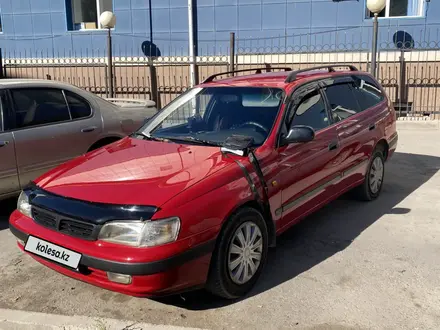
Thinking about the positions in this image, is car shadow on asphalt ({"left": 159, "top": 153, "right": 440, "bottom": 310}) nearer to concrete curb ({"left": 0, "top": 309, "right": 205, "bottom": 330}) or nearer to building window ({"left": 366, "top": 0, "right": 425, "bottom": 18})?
concrete curb ({"left": 0, "top": 309, "right": 205, "bottom": 330})

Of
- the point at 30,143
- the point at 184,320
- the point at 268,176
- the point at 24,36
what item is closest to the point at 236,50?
the point at 24,36

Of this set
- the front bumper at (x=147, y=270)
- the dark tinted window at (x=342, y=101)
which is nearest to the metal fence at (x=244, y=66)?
the dark tinted window at (x=342, y=101)

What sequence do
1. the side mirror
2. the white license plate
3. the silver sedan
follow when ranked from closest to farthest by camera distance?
the white license plate
the side mirror
the silver sedan

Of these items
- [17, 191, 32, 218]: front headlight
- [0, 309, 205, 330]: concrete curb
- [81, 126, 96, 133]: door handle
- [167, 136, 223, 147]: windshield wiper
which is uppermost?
[167, 136, 223, 147]: windshield wiper

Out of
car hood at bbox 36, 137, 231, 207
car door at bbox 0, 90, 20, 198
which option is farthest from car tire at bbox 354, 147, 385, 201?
car door at bbox 0, 90, 20, 198

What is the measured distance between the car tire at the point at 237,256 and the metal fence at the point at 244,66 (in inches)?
335

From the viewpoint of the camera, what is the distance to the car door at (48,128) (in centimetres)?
501

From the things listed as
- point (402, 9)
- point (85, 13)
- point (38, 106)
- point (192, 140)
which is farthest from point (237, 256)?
point (85, 13)

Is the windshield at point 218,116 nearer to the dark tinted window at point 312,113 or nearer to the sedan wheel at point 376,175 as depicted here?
the dark tinted window at point 312,113

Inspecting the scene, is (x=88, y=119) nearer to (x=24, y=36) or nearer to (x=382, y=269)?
(x=382, y=269)

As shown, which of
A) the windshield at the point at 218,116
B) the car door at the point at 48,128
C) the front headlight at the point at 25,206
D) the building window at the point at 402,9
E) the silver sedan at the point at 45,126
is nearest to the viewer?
the front headlight at the point at 25,206

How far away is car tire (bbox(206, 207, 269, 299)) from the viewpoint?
310 cm

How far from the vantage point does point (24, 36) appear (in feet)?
47.3

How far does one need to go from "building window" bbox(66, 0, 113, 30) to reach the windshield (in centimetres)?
1057
